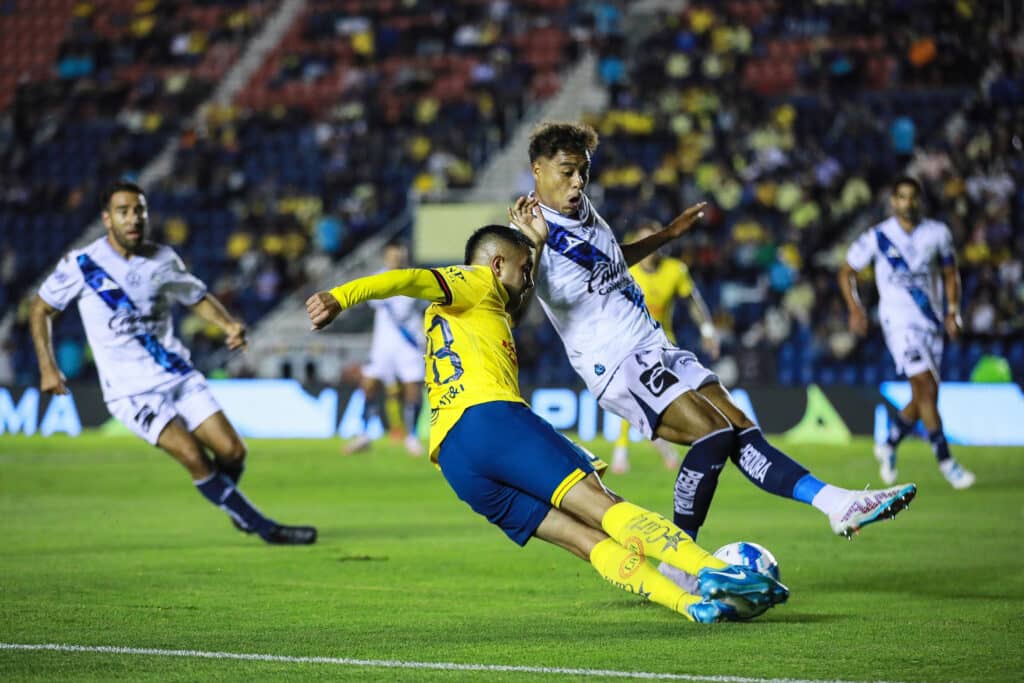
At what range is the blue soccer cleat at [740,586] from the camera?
231 inches

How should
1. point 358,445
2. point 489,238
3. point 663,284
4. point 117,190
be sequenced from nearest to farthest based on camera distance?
point 489,238
point 117,190
point 663,284
point 358,445

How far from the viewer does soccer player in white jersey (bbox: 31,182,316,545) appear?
377 inches

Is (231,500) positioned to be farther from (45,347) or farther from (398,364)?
(398,364)

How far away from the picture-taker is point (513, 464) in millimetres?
6004

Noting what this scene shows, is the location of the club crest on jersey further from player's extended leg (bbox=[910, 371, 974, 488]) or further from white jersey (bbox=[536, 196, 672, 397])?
player's extended leg (bbox=[910, 371, 974, 488])

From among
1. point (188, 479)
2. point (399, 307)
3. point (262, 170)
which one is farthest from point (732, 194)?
point (188, 479)

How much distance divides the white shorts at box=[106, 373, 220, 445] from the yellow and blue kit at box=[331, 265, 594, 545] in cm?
370

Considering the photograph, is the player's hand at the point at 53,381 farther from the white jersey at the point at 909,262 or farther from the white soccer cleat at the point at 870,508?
the white jersey at the point at 909,262

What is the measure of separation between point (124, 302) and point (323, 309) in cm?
458

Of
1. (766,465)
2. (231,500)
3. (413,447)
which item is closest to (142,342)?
(231,500)

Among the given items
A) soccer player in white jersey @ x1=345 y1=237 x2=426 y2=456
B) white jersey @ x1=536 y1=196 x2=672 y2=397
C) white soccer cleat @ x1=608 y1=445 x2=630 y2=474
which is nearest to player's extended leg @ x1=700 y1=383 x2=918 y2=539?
white jersey @ x1=536 y1=196 x2=672 y2=397

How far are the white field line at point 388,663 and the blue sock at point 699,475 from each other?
1865 millimetres

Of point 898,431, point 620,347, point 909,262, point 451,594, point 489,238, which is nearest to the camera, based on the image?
point 489,238

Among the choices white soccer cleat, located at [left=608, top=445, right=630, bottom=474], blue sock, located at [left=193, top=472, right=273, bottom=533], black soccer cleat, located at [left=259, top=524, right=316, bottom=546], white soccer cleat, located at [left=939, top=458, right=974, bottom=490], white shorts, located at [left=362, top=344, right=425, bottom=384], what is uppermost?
blue sock, located at [left=193, top=472, right=273, bottom=533]
